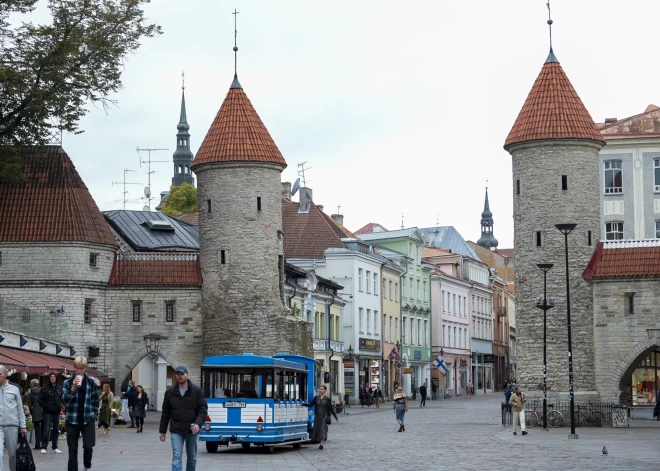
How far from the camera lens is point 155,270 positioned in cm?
5181

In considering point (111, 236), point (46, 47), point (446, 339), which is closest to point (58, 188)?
point (111, 236)

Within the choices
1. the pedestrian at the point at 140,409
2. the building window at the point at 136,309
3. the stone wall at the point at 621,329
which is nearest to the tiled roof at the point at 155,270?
the building window at the point at 136,309

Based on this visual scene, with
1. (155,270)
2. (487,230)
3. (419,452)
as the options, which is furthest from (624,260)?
(487,230)

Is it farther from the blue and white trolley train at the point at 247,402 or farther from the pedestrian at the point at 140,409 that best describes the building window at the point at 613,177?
the blue and white trolley train at the point at 247,402

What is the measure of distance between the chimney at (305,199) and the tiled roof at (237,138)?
92.2ft

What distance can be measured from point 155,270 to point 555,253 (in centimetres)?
1659

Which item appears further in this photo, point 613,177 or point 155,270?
point 613,177

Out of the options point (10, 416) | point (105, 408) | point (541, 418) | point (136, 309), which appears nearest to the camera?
point (10, 416)

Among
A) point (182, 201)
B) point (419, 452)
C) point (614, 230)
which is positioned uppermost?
point (182, 201)

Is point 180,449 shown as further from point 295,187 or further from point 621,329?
point 295,187

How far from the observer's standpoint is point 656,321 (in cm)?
→ 4503

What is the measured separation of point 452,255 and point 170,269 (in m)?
56.3

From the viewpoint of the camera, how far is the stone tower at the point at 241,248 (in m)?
50.7

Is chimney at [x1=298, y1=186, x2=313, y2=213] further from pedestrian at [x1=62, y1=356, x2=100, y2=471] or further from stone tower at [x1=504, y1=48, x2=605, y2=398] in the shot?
pedestrian at [x1=62, y1=356, x2=100, y2=471]
